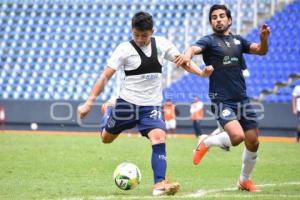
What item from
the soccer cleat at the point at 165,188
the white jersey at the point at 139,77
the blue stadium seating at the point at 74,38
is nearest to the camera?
the soccer cleat at the point at 165,188

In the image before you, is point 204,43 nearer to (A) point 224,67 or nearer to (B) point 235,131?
(A) point 224,67

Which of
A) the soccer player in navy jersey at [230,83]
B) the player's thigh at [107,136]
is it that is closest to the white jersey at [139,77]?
the soccer player in navy jersey at [230,83]

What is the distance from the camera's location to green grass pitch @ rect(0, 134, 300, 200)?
8.53m

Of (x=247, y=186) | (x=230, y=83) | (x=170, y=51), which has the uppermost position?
(x=170, y=51)

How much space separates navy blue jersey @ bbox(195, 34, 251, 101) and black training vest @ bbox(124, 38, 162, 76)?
783 mm

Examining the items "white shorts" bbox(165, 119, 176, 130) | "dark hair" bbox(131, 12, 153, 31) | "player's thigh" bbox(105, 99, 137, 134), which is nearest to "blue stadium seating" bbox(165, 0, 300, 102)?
"white shorts" bbox(165, 119, 176, 130)

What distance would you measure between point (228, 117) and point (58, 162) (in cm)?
507

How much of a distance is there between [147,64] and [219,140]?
199 cm

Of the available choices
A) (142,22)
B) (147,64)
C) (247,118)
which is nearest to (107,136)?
(147,64)

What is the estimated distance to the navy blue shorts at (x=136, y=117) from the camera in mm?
8641

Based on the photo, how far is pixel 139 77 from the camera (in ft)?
28.2

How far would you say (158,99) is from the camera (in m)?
8.81

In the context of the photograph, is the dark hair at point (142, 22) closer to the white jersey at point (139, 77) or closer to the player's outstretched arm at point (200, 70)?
the white jersey at point (139, 77)

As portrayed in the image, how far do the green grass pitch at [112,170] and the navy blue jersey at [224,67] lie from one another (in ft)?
4.12
